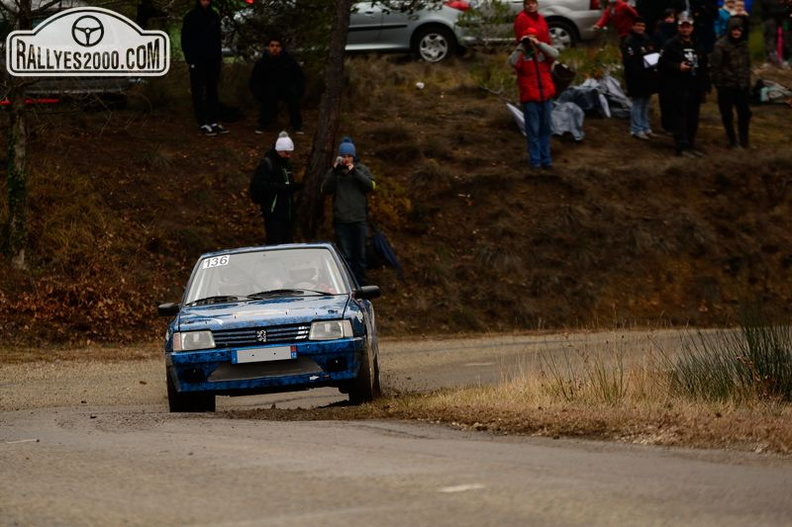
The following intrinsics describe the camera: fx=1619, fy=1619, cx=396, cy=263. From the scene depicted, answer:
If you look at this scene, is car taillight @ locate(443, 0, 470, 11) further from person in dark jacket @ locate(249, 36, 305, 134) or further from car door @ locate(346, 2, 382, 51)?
person in dark jacket @ locate(249, 36, 305, 134)

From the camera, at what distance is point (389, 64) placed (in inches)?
1335

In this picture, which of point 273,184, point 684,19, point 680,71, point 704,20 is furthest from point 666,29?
point 273,184

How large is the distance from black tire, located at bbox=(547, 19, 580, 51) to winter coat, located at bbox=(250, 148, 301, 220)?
46.5ft

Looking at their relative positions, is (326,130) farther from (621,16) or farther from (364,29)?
(364,29)

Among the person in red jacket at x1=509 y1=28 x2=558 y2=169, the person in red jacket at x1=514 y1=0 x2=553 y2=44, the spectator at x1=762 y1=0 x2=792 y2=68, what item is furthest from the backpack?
the spectator at x1=762 y1=0 x2=792 y2=68

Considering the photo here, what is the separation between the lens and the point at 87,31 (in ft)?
66.2

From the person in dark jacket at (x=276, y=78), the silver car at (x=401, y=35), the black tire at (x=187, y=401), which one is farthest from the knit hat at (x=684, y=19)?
the black tire at (x=187, y=401)

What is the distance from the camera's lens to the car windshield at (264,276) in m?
13.9

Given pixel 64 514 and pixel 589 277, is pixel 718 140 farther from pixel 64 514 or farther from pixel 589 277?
pixel 64 514

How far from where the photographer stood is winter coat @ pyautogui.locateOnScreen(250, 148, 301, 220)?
72.8 feet

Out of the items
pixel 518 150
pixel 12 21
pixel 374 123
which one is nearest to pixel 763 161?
pixel 518 150

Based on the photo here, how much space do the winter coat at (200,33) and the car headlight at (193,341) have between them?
13637 mm

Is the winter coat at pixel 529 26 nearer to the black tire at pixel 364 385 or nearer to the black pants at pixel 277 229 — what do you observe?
the black pants at pixel 277 229

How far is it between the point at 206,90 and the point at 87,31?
294 inches
